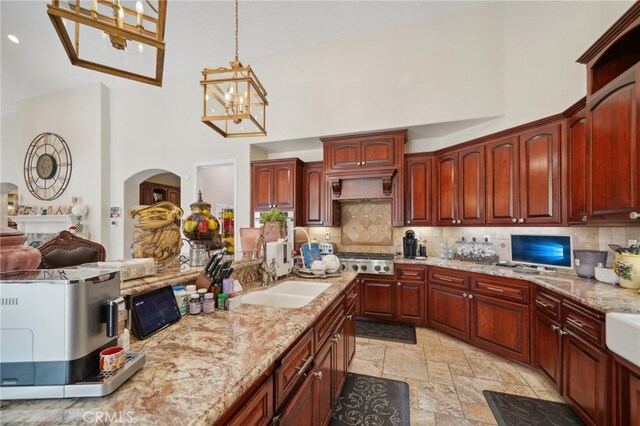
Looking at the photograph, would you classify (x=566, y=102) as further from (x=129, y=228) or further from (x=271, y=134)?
(x=129, y=228)

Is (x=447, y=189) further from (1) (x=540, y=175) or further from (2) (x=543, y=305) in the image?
(2) (x=543, y=305)

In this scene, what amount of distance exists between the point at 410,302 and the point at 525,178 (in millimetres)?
1923

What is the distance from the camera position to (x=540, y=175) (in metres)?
2.55

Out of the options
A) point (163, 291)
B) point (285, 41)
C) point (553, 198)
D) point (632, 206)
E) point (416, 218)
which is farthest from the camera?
point (285, 41)

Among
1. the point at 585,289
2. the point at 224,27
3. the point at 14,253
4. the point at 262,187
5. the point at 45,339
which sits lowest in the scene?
the point at 585,289

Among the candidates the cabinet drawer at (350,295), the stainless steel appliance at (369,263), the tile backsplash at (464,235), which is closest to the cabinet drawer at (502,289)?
the tile backsplash at (464,235)

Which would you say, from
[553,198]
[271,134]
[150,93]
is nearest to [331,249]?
[271,134]

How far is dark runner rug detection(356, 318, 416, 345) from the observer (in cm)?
304

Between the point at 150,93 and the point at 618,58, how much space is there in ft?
20.8

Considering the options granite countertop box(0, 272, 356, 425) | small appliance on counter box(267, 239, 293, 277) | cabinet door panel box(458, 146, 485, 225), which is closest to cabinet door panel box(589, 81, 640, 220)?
cabinet door panel box(458, 146, 485, 225)

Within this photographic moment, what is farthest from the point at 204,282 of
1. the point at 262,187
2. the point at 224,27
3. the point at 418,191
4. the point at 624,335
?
the point at 224,27

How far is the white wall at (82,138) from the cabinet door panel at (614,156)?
22.6 ft

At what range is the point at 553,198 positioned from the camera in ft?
8.05

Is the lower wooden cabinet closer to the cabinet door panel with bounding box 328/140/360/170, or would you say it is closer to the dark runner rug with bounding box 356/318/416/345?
the dark runner rug with bounding box 356/318/416/345
